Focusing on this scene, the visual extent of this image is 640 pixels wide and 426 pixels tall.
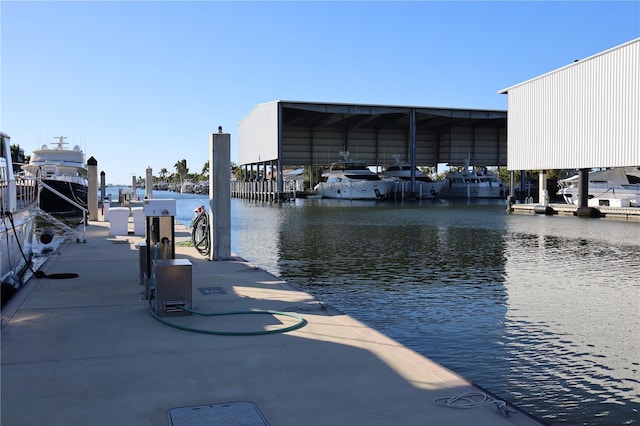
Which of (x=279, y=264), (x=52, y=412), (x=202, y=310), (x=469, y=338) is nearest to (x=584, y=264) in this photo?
(x=279, y=264)

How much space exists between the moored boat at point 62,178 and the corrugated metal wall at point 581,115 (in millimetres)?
31120

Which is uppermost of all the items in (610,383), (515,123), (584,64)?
(584,64)

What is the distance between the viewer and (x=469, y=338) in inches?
345

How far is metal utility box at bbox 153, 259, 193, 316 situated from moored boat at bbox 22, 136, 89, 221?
33927mm

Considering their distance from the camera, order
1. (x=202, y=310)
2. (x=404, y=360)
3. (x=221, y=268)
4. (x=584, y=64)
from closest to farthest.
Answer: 1. (x=404, y=360)
2. (x=202, y=310)
3. (x=221, y=268)
4. (x=584, y=64)

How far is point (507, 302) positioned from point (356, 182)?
228 feet

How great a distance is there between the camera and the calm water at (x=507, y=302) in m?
6.80

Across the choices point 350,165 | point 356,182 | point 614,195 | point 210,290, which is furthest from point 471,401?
point 350,165

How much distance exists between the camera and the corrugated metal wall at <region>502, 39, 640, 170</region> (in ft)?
115

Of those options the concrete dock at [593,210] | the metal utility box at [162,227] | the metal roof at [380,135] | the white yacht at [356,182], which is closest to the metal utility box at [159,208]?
the metal utility box at [162,227]

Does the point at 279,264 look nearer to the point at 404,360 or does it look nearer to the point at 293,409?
the point at 404,360

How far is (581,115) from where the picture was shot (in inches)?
1527

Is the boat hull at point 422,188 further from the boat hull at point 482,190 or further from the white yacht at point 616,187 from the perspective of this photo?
the white yacht at point 616,187

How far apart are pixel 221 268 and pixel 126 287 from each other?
291 centimetres
